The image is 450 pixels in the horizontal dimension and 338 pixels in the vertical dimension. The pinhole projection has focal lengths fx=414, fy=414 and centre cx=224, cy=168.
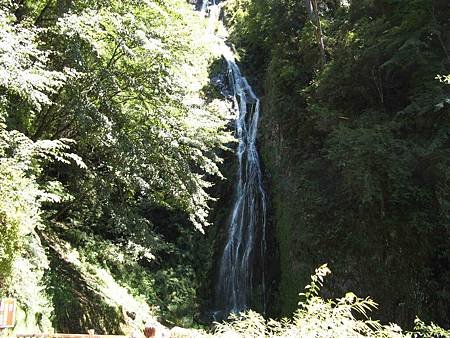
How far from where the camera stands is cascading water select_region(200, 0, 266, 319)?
13.3 metres

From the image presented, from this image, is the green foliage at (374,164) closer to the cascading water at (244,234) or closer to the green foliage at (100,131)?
the cascading water at (244,234)

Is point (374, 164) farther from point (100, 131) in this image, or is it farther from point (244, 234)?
point (100, 131)

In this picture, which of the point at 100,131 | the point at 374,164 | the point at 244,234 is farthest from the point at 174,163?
the point at 244,234

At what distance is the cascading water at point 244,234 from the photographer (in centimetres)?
1332

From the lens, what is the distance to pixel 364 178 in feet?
32.0

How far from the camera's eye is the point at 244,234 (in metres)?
14.5

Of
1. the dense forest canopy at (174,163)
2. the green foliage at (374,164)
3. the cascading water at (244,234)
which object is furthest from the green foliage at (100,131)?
the green foliage at (374,164)

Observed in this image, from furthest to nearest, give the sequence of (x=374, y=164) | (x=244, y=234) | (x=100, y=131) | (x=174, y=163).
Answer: (x=244, y=234), (x=174, y=163), (x=374, y=164), (x=100, y=131)

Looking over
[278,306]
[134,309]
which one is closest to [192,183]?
[134,309]

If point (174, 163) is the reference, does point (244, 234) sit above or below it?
below

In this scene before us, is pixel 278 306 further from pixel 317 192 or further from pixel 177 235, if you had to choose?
pixel 177 235

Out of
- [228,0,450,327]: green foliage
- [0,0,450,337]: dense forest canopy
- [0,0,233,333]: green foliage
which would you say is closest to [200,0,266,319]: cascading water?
[0,0,450,337]: dense forest canopy

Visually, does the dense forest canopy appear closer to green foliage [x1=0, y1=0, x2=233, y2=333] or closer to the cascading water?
green foliage [x1=0, y1=0, x2=233, y2=333]

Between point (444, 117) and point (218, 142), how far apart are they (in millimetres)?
5641
